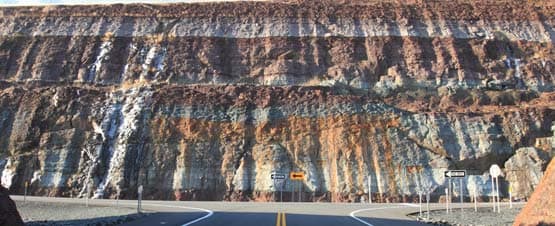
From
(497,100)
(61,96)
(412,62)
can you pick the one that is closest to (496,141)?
(497,100)

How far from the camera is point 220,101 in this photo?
3806 cm

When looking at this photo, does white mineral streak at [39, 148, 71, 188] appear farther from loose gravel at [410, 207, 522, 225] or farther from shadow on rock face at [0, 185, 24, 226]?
shadow on rock face at [0, 185, 24, 226]

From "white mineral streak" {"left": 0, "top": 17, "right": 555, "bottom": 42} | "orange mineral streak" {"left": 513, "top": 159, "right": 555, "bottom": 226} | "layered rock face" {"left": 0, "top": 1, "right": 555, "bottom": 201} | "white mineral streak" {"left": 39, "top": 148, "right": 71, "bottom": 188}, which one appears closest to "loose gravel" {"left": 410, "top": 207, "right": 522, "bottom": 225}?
"orange mineral streak" {"left": 513, "top": 159, "right": 555, "bottom": 226}

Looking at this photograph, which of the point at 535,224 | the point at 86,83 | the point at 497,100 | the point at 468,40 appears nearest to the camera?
the point at 535,224

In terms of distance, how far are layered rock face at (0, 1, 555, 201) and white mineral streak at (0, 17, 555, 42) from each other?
17 centimetres

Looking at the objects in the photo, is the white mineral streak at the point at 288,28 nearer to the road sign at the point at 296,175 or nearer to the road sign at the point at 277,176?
the road sign at the point at 296,175

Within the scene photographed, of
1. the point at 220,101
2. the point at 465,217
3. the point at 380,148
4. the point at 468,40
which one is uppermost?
the point at 468,40

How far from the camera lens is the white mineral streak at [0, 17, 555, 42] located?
4734 centimetres

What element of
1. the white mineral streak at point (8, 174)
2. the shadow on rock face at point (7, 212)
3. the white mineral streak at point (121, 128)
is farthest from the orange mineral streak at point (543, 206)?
the white mineral streak at point (8, 174)

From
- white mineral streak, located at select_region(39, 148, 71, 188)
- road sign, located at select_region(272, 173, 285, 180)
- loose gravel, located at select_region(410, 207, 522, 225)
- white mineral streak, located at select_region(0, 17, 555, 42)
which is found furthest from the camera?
white mineral streak, located at select_region(0, 17, 555, 42)

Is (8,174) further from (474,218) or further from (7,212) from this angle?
(474,218)

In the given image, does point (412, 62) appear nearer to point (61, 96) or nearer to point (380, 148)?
point (380, 148)

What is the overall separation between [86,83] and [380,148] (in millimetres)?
24099

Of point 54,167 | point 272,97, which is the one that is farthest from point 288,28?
point 54,167
